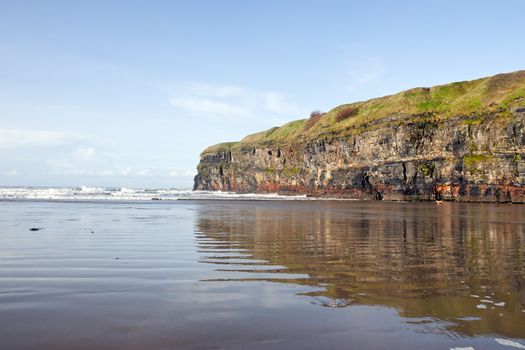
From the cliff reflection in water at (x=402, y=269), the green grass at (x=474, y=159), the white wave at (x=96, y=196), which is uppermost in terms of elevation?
the green grass at (x=474, y=159)

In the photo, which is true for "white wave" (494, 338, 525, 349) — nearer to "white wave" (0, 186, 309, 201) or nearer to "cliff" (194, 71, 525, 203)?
"cliff" (194, 71, 525, 203)

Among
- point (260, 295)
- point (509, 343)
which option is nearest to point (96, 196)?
point (260, 295)

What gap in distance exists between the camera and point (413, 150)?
6919 centimetres

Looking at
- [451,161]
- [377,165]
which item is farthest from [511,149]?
[377,165]

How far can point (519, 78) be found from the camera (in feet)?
242

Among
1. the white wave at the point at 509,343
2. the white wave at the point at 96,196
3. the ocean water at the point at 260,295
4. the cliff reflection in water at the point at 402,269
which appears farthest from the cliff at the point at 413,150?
the white wave at the point at 509,343

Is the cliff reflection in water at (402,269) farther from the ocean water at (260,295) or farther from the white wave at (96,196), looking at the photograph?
the white wave at (96,196)

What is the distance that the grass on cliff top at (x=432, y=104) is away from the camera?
2603 inches

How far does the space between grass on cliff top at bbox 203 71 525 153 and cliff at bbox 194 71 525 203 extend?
0.63 feet

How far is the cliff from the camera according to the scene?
187ft

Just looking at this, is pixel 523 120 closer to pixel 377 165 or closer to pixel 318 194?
pixel 377 165

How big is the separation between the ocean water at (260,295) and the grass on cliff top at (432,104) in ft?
194

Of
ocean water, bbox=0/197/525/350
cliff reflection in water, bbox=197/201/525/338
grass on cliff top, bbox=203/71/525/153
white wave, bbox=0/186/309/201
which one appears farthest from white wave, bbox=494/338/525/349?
grass on cliff top, bbox=203/71/525/153

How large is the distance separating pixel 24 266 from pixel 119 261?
200 cm
